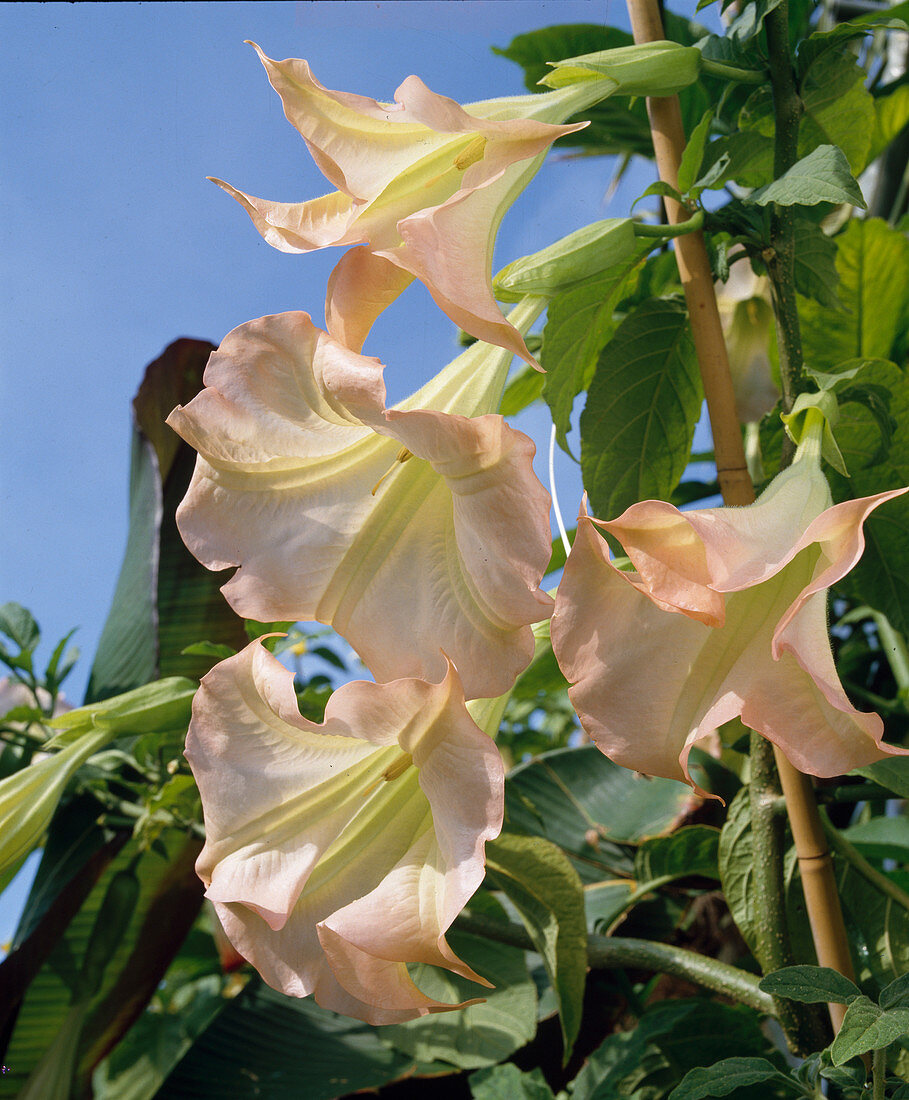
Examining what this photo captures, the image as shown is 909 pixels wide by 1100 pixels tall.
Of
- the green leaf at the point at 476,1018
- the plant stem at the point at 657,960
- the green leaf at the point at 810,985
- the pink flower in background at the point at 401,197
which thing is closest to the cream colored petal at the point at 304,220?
the pink flower in background at the point at 401,197

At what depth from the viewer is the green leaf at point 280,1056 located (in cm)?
87

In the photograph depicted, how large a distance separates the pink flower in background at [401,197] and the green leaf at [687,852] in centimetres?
60

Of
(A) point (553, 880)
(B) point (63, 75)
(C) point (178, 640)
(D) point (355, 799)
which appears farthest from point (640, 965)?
(B) point (63, 75)

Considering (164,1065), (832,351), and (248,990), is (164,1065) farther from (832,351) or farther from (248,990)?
(832,351)

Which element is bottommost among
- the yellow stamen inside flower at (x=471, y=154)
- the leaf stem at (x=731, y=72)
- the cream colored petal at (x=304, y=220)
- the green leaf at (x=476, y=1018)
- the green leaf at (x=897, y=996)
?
the green leaf at (x=476, y=1018)

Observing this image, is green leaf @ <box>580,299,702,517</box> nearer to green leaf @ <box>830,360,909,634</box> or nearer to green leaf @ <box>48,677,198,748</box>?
green leaf @ <box>830,360,909,634</box>

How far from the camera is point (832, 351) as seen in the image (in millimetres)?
1055

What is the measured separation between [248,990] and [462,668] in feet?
2.46

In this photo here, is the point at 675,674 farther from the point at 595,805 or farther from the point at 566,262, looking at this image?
the point at 595,805

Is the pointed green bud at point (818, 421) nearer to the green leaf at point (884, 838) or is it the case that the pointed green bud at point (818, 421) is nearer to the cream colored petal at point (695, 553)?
the cream colored petal at point (695, 553)

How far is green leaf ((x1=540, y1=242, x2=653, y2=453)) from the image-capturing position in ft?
2.12

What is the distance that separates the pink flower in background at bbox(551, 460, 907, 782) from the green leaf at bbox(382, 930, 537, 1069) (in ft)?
1.67

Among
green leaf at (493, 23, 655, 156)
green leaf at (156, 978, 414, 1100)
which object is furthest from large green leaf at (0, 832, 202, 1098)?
green leaf at (493, 23, 655, 156)

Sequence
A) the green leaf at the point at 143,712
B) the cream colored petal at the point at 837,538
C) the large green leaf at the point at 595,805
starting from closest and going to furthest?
1. the cream colored petal at the point at 837,538
2. the green leaf at the point at 143,712
3. the large green leaf at the point at 595,805
